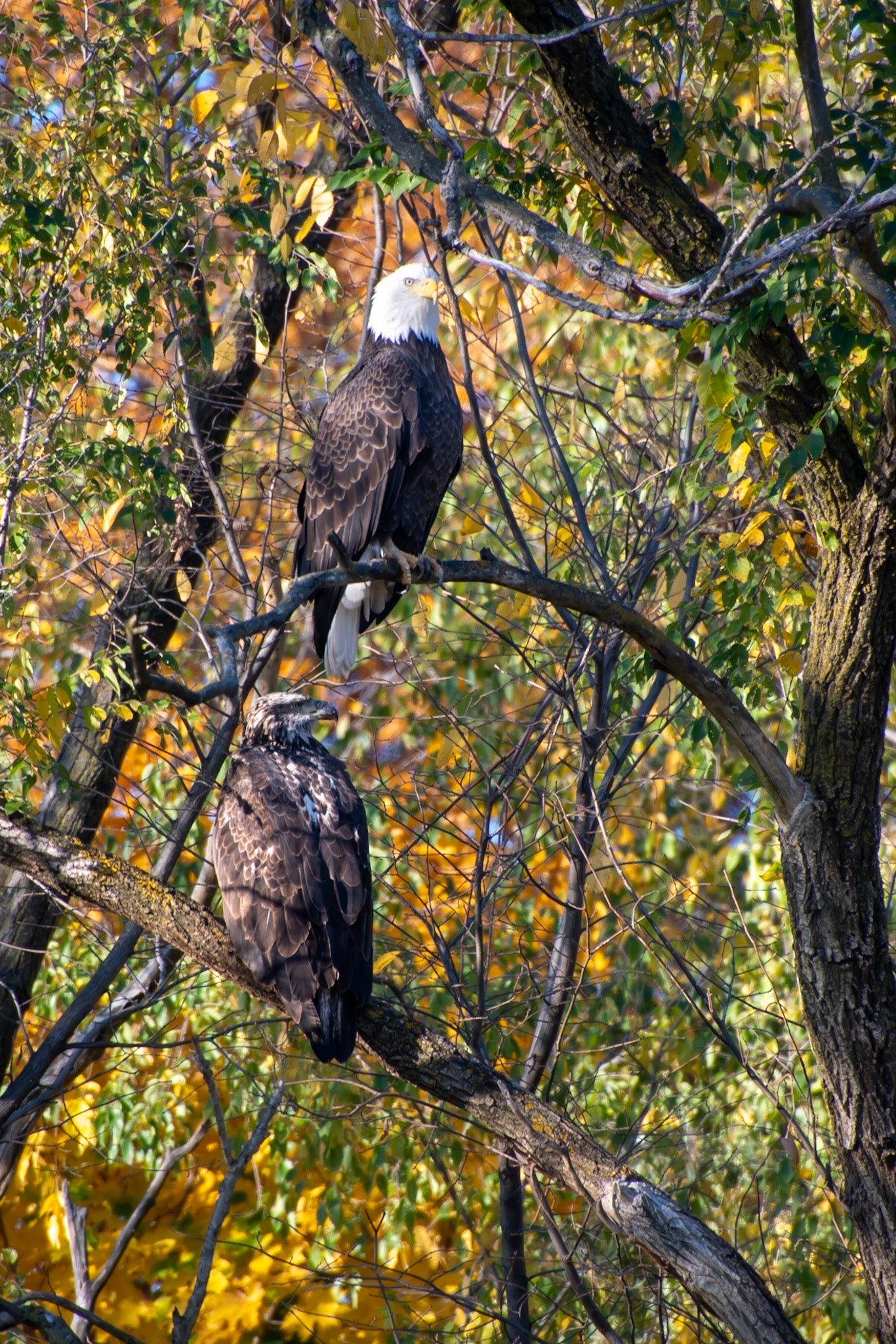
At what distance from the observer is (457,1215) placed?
5895 mm

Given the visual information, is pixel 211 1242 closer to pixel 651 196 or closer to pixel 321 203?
pixel 651 196

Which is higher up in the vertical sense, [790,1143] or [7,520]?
[7,520]

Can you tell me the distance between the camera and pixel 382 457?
4.85 meters

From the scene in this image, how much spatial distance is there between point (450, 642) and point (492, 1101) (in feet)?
8.68

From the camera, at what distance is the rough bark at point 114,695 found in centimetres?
509

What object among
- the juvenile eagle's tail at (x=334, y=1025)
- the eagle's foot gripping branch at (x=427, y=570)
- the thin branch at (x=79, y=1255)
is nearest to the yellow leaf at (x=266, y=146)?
the eagle's foot gripping branch at (x=427, y=570)

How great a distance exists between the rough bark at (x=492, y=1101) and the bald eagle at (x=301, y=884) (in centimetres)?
8

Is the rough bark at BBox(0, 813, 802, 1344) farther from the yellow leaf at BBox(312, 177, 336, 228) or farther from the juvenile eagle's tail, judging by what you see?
the yellow leaf at BBox(312, 177, 336, 228)

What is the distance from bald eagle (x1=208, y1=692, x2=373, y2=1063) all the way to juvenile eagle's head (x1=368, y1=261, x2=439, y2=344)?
1963 mm

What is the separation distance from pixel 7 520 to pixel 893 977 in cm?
282

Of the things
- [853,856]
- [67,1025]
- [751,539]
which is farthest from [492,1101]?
[751,539]

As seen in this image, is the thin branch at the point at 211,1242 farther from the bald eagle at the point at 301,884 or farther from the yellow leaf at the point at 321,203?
the yellow leaf at the point at 321,203

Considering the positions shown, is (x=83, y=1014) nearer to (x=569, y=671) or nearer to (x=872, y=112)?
(x=569, y=671)

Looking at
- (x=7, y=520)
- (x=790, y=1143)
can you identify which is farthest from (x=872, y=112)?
(x=790, y=1143)
